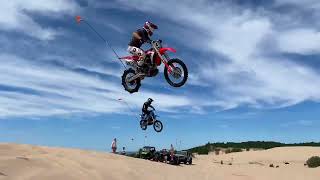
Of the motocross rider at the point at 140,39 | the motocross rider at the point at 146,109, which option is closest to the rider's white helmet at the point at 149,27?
the motocross rider at the point at 140,39

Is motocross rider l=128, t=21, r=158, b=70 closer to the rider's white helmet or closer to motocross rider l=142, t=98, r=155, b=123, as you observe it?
the rider's white helmet

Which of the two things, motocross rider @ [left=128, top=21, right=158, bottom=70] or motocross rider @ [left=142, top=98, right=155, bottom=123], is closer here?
motocross rider @ [left=128, top=21, right=158, bottom=70]

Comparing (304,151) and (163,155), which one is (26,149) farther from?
(304,151)

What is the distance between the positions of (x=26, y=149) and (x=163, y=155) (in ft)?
→ 89.5

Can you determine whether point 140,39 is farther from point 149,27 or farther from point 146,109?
point 146,109

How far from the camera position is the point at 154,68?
1041 cm

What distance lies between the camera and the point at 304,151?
259 feet

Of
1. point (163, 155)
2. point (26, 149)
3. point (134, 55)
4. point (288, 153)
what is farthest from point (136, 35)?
point (288, 153)

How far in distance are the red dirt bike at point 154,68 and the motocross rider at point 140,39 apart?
0.11 metres

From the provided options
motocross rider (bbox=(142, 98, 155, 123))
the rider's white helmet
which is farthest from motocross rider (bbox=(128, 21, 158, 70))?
motocross rider (bbox=(142, 98, 155, 123))

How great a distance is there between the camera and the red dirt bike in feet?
32.9

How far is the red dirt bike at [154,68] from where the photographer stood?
10.0 metres

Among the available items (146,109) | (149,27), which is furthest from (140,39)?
(146,109)

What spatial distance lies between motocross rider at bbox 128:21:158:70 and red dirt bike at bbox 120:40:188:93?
4.3 inches
